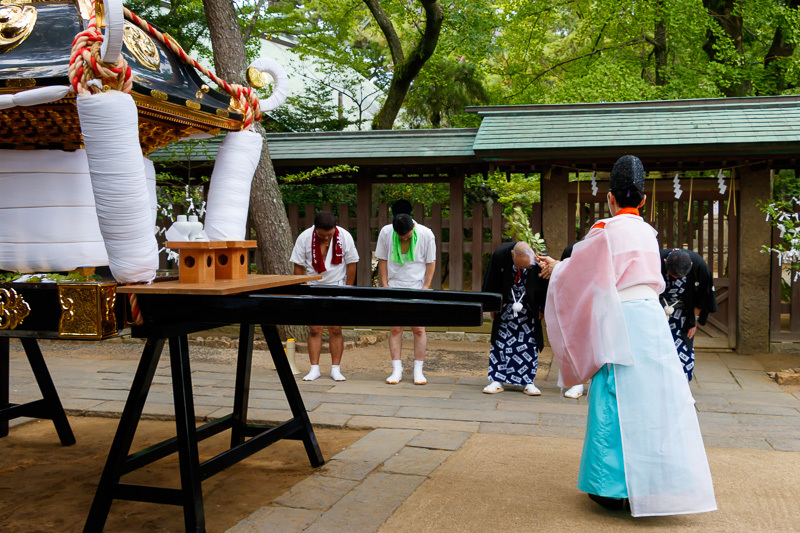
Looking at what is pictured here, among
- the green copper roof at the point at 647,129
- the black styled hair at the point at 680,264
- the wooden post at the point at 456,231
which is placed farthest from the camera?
the wooden post at the point at 456,231

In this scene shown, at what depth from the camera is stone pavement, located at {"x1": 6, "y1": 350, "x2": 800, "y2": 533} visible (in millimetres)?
3859

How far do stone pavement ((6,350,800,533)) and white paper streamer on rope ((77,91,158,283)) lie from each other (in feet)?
5.05

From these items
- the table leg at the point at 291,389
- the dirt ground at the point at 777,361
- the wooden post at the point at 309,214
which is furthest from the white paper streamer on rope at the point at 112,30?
the dirt ground at the point at 777,361

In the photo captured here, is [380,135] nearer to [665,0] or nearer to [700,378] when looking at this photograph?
[700,378]

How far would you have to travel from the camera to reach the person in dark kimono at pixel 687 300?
639cm

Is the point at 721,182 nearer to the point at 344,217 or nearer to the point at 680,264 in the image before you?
the point at 680,264

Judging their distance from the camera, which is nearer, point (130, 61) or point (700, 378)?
point (130, 61)

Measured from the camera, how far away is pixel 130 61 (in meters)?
3.60

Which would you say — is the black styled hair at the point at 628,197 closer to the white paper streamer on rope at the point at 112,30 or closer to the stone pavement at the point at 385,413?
the stone pavement at the point at 385,413

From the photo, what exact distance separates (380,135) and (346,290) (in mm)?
7108

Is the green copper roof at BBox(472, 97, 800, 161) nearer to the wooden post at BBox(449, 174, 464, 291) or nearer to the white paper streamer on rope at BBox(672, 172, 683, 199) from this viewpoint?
the white paper streamer on rope at BBox(672, 172, 683, 199)

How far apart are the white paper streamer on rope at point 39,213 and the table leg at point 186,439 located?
890 mm

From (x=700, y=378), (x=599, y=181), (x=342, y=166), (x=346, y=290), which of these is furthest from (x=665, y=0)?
(x=346, y=290)

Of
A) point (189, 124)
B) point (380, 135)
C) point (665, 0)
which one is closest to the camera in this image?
point (189, 124)
